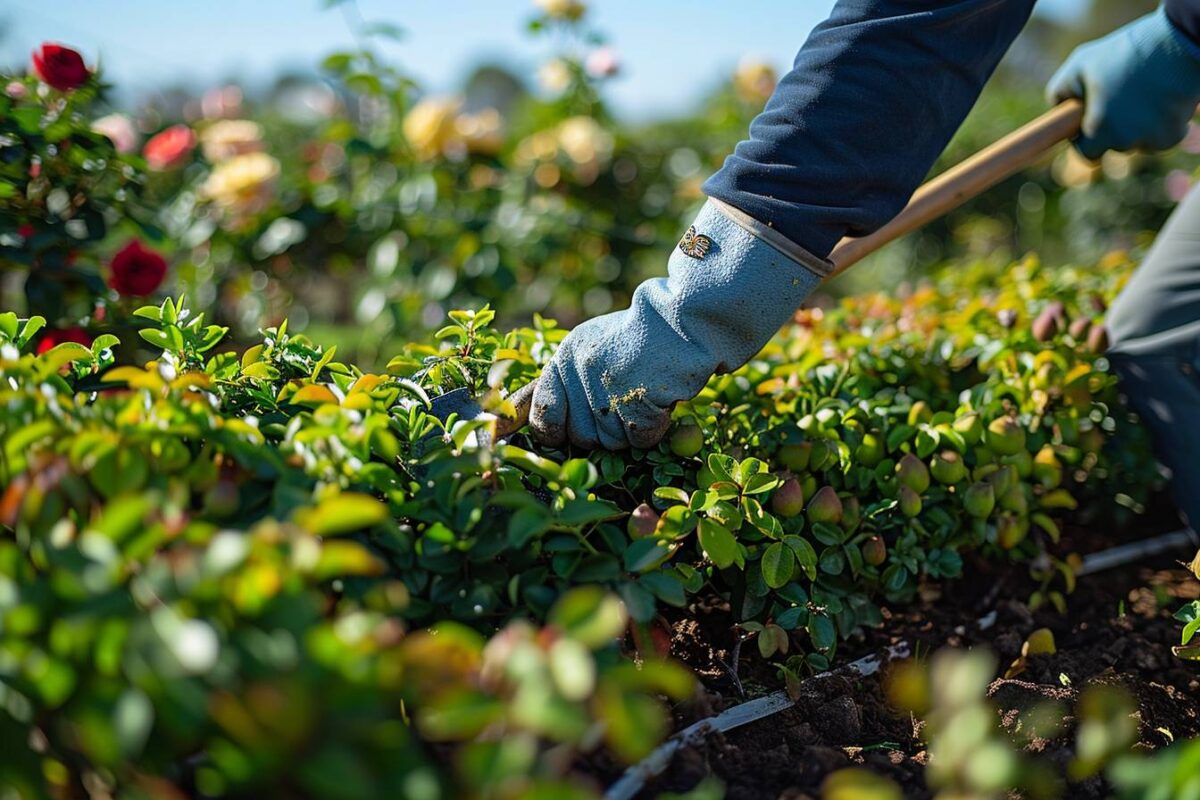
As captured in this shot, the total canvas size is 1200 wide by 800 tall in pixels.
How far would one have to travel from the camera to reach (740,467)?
1.42m

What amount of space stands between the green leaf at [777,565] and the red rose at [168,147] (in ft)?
10.1

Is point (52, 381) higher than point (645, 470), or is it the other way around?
point (52, 381)

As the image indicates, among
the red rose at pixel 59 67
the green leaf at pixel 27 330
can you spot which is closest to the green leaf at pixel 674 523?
the green leaf at pixel 27 330

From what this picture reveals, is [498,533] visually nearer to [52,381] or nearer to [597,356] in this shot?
[597,356]

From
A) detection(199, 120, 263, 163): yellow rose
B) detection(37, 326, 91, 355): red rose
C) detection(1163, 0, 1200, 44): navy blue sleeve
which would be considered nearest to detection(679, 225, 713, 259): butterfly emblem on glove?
detection(1163, 0, 1200, 44): navy blue sleeve

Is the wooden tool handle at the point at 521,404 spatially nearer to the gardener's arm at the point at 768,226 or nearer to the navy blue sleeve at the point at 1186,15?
the gardener's arm at the point at 768,226

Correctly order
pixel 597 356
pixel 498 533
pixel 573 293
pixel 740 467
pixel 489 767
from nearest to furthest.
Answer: pixel 489 767 < pixel 498 533 < pixel 740 467 < pixel 597 356 < pixel 573 293

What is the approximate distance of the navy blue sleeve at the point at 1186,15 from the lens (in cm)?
198

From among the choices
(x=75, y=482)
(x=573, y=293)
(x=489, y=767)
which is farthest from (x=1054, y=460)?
(x=573, y=293)

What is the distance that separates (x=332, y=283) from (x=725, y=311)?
508 cm

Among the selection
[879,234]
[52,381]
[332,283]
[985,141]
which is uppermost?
[879,234]

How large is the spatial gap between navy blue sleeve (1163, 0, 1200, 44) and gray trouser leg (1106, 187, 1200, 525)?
355 millimetres

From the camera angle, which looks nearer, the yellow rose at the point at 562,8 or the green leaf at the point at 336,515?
the green leaf at the point at 336,515

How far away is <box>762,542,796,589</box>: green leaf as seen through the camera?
4.73ft
